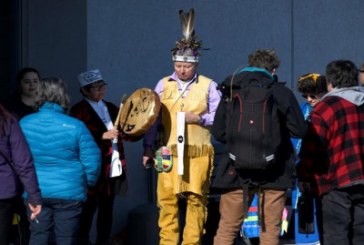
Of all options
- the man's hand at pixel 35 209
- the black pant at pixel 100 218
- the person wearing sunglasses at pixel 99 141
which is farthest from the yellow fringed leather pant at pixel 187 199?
the man's hand at pixel 35 209

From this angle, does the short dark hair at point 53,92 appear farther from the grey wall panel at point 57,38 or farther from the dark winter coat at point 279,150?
the grey wall panel at point 57,38

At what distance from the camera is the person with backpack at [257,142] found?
6.01m

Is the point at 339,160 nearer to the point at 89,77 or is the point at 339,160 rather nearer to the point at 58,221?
the point at 58,221

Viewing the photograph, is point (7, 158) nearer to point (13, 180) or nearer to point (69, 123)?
point (13, 180)

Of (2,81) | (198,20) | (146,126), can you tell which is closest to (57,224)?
(146,126)

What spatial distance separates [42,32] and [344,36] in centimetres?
389

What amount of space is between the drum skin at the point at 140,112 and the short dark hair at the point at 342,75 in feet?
4.72

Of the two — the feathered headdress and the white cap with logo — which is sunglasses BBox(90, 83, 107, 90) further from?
the feathered headdress

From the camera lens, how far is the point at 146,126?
22.7 ft

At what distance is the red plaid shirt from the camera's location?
6.18 metres

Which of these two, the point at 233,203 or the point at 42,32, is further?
the point at 42,32

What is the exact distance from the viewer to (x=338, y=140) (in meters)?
6.20

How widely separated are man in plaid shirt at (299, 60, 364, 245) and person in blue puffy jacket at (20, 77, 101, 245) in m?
1.64

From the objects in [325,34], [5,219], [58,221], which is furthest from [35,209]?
[325,34]
